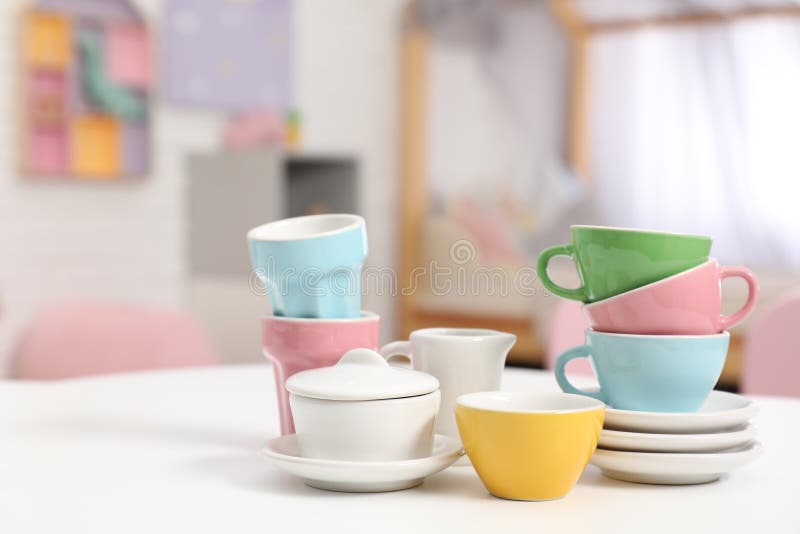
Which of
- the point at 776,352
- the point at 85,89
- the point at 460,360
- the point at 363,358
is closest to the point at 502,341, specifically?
the point at 460,360

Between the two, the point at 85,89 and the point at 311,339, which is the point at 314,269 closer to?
the point at 311,339

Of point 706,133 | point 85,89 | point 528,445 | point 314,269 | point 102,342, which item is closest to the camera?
point 528,445

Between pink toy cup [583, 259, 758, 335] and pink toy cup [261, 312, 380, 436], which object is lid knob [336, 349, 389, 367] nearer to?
pink toy cup [261, 312, 380, 436]

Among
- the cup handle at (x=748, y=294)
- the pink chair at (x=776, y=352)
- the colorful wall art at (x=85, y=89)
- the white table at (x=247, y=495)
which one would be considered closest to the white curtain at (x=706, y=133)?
the colorful wall art at (x=85, y=89)

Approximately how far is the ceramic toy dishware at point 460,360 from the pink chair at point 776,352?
870mm

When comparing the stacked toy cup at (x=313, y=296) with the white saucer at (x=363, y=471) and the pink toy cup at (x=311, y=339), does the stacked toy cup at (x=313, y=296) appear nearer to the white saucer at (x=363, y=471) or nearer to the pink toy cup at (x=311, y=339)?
the pink toy cup at (x=311, y=339)

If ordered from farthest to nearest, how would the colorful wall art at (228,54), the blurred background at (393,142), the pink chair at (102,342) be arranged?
the colorful wall art at (228,54), the blurred background at (393,142), the pink chair at (102,342)

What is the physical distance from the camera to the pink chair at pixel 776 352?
5.14ft

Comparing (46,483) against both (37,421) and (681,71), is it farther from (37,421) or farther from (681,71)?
(681,71)

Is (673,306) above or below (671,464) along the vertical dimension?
above

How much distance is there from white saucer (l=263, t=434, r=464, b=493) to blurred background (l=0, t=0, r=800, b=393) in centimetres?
204

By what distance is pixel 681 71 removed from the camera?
4.16m

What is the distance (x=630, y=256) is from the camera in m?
0.79

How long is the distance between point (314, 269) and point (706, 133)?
141 inches
